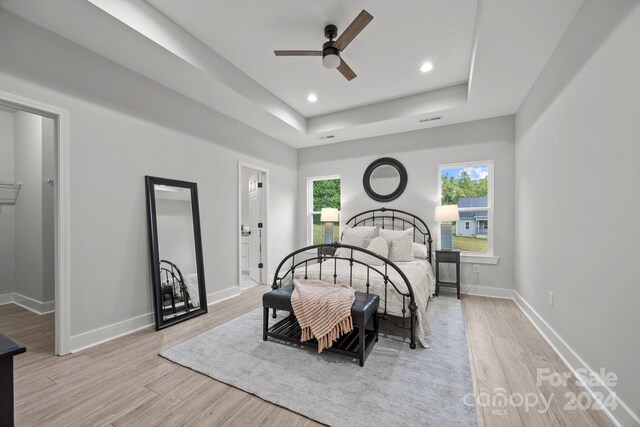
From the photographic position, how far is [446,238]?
412cm

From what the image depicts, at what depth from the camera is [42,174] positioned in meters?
3.51

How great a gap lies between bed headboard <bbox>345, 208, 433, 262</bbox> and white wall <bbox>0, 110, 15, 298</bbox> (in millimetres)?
5085

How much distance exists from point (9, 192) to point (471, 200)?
6.86 m

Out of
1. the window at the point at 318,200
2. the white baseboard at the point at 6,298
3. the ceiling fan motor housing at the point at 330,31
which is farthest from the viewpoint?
the window at the point at 318,200

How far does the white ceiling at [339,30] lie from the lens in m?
2.37

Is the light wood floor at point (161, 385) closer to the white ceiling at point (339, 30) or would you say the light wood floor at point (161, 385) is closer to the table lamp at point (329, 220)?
the table lamp at point (329, 220)

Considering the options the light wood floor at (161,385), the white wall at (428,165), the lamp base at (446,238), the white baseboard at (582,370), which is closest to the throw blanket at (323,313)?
the light wood floor at (161,385)

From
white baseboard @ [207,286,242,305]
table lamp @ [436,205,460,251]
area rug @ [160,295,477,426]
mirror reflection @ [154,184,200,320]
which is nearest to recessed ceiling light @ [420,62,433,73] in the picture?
table lamp @ [436,205,460,251]

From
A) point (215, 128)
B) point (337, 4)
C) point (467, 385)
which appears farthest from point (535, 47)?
point (215, 128)

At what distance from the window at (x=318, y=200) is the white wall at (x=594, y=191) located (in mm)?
3590

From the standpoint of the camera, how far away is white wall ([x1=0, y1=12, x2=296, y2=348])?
2262 millimetres

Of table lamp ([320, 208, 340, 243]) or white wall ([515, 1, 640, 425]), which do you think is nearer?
white wall ([515, 1, 640, 425])

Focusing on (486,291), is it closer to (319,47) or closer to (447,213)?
→ (447,213)

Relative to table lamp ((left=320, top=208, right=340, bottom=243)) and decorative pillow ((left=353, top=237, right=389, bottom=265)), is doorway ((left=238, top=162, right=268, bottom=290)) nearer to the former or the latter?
table lamp ((left=320, top=208, right=340, bottom=243))
